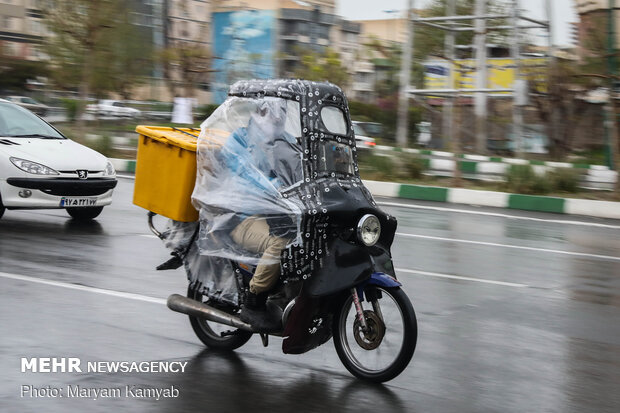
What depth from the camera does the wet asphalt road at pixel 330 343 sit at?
16.5ft

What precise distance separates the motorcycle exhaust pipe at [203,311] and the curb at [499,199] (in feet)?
38.7

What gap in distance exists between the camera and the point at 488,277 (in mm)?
9211

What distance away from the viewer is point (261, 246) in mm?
5340

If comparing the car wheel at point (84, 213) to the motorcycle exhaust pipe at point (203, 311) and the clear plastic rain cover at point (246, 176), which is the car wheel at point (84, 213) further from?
the clear plastic rain cover at point (246, 176)

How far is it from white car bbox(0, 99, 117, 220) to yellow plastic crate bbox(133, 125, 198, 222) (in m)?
5.09

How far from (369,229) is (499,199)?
12.5 meters

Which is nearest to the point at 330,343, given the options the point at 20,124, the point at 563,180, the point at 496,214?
the point at 20,124

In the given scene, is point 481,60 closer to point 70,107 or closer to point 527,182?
point 527,182

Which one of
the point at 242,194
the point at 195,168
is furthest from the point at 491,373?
the point at 195,168

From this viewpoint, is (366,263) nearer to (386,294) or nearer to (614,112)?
(386,294)

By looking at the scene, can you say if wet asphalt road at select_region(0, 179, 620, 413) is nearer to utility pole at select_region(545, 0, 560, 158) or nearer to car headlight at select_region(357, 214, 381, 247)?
car headlight at select_region(357, 214, 381, 247)

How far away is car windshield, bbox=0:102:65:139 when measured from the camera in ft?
38.1

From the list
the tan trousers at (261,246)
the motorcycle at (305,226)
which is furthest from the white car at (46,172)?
the tan trousers at (261,246)

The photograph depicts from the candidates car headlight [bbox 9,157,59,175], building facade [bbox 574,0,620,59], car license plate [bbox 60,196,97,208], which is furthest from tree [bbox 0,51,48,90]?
car headlight [bbox 9,157,59,175]
